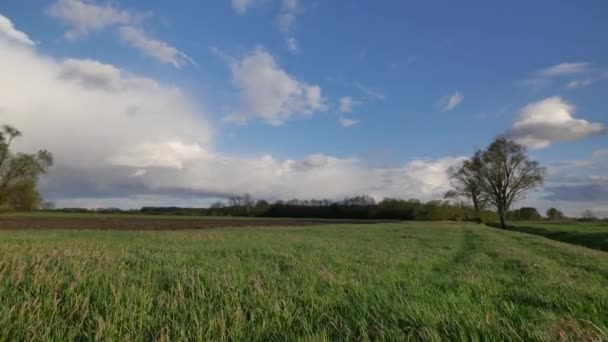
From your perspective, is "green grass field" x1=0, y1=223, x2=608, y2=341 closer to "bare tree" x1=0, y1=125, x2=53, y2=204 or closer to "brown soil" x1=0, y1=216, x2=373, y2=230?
"brown soil" x1=0, y1=216, x2=373, y2=230

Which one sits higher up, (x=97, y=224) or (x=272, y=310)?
(x=272, y=310)

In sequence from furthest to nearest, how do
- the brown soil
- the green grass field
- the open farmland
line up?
Answer: the open farmland < the brown soil < the green grass field

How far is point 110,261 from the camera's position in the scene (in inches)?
306

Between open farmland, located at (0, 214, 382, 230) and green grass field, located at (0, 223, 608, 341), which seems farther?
open farmland, located at (0, 214, 382, 230)

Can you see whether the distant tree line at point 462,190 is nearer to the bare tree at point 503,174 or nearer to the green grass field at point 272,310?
the bare tree at point 503,174

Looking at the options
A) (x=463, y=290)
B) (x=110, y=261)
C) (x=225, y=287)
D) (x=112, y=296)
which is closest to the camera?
(x=112, y=296)

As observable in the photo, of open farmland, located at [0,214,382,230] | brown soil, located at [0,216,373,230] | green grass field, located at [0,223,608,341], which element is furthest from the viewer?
open farmland, located at [0,214,382,230]

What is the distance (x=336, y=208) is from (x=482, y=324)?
431 ft

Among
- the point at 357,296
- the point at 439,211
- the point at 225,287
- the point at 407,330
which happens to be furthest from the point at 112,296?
the point at 439,211

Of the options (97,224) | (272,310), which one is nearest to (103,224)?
(97,224)

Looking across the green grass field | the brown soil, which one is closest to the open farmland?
the brown soil

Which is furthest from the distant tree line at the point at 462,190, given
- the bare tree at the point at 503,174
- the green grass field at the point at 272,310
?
the green grass field at the point at 272,310

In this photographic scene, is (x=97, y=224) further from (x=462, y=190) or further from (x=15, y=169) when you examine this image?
(x=462, y=190)

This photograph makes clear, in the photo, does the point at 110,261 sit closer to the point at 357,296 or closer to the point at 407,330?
the point at 357,296
